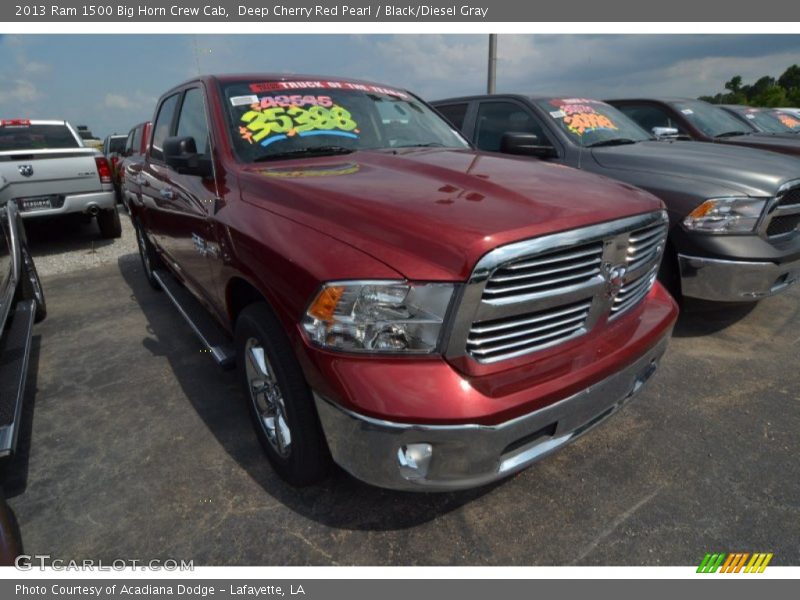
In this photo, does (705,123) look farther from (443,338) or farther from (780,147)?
(443,338)

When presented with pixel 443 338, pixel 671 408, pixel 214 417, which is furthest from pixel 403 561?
pixel 671 408

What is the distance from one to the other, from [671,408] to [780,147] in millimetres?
5630

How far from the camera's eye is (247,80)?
9.71 feet

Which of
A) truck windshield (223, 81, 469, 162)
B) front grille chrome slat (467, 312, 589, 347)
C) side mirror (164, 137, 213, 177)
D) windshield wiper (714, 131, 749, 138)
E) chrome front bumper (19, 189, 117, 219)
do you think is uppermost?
truck windshield (223, 81, 469, 162)

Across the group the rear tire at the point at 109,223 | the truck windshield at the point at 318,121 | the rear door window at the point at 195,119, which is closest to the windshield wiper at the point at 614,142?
the truck windshield at the point at 318,121

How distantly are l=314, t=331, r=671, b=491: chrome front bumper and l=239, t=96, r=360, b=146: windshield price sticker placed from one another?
160cm

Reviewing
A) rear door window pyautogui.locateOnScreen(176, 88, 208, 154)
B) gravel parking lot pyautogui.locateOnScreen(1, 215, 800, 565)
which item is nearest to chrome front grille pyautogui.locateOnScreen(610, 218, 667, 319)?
gravel parking lot pyautogui.locateOnScreen(1, 215, 800, 565)

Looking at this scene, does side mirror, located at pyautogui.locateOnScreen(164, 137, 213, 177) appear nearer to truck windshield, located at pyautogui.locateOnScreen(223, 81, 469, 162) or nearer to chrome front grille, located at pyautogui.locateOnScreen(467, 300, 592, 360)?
truck windshield, located at pyautogui.locateOnScreen(223, 81, 469, 162)

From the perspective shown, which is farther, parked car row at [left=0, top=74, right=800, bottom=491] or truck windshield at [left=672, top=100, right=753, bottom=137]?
truck windshield at [left=672, top=100, right=753, bottom=137]

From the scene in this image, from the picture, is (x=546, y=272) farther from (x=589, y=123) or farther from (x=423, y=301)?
(x=589, y=123)

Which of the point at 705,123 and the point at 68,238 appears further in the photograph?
the point at 68,238

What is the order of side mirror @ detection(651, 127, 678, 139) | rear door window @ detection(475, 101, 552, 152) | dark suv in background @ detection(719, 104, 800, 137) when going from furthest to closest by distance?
dark suv in background @ detection(719, 104, 800, 137)
side mirror @ detection(651, 127, 678, 139)
rear door window @ detection(475, 101, 552, 152)

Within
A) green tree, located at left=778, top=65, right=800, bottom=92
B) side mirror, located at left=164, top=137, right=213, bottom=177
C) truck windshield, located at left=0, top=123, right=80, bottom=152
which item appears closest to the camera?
side mirror, located at left=164, top=137, right=213, bottom=177

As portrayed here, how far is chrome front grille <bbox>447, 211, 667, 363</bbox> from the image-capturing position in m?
1.61
